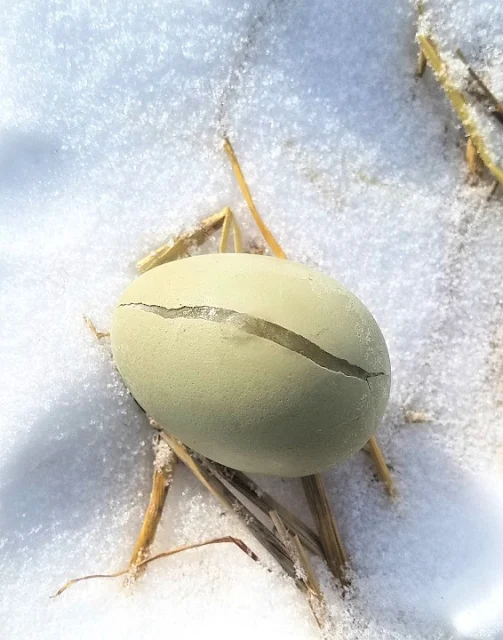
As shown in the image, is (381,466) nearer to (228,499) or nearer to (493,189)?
(228,499)

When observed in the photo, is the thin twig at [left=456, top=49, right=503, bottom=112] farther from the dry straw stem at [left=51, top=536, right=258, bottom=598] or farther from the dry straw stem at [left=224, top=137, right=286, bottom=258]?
the dry straw stem at [left=51, top=536, right=258, bottom=598]

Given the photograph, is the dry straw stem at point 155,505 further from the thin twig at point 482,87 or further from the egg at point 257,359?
the thin twig at point 482,87

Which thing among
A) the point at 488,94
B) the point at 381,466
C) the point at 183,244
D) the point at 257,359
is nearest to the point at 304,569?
the point at 381,466

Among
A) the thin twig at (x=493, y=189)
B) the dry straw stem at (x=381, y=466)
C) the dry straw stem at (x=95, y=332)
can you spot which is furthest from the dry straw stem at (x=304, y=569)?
the thin twig at (x=493, y=189)

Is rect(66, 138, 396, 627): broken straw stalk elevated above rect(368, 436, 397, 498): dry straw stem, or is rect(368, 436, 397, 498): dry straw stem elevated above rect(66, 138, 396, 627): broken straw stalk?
rect(368, 436, 397, 498): dry straw stem

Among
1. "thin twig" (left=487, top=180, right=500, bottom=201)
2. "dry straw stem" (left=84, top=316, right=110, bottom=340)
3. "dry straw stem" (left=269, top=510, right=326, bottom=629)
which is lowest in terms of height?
"dry straw stem" (left=269, top=510, right=326, bottom=629)

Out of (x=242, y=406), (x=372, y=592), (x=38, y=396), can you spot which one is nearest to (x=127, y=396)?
(x=38, y=396)

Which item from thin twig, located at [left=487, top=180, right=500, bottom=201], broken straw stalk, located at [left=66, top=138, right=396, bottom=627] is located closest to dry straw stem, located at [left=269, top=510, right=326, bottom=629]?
broken straw stalk, located at [left=66, top=138, right=396, bottom=627]
